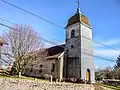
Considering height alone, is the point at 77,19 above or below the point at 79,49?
above

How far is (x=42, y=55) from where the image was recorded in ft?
101

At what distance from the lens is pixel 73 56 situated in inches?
1314

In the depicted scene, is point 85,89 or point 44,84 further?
point 85,89

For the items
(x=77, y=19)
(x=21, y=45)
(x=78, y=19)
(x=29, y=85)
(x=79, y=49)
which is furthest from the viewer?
(x=77, y=19)

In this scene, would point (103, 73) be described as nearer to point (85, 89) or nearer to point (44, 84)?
point (85, 89)

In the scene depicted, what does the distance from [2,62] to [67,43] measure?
1320cm

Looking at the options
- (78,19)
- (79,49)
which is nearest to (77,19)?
(78,19)

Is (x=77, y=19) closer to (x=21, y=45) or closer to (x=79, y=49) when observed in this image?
(x=79, y=49)

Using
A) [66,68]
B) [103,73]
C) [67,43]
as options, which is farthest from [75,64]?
[103,73]

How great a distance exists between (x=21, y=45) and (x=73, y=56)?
35.2 ft

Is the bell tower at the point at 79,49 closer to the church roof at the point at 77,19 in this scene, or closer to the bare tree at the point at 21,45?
the church roof at the point at 77,19

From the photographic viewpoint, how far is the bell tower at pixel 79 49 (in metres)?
32.4

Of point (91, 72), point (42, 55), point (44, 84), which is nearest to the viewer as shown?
point (44, 84)

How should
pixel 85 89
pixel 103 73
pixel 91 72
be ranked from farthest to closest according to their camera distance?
pixel 103 73 → pixel 91 72 → pixel 85 89
